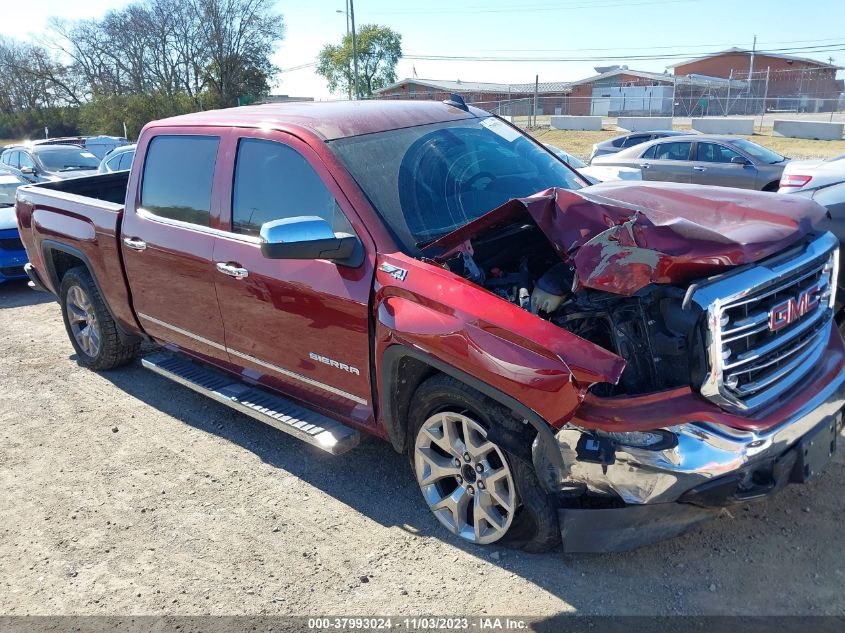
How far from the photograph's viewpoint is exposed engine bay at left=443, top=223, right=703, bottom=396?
2.71 meters

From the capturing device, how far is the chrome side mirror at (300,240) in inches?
125

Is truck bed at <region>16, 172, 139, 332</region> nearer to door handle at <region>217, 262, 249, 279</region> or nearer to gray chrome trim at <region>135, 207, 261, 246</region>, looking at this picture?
gray chrome trim at <region>135, 207, 261, 246</region>

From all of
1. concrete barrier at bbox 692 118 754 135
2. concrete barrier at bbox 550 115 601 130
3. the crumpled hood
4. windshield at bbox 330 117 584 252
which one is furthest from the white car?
concrete barrier at bbox 550 115 601 130

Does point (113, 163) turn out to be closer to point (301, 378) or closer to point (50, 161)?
point (50, 161)

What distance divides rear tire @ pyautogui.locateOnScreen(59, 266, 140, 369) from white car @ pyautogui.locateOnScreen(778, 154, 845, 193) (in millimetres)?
5680

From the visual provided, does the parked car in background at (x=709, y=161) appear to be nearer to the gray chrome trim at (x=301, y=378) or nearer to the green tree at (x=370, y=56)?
the gray chrome trim at (x=301, y=378)

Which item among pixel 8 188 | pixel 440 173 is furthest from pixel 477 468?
pixel 8 188

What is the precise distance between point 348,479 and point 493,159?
2076mm

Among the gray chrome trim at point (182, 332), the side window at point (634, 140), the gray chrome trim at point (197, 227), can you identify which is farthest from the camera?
the side window at point (634, 140)

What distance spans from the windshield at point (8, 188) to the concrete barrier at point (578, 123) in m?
32.5

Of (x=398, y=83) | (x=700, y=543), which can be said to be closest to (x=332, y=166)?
(x=700, y=543)

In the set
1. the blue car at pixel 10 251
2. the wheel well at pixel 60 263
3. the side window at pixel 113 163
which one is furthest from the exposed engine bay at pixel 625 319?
the side window at pixel 113 163

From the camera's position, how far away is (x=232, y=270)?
3961mm

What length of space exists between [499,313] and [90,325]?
433cm
